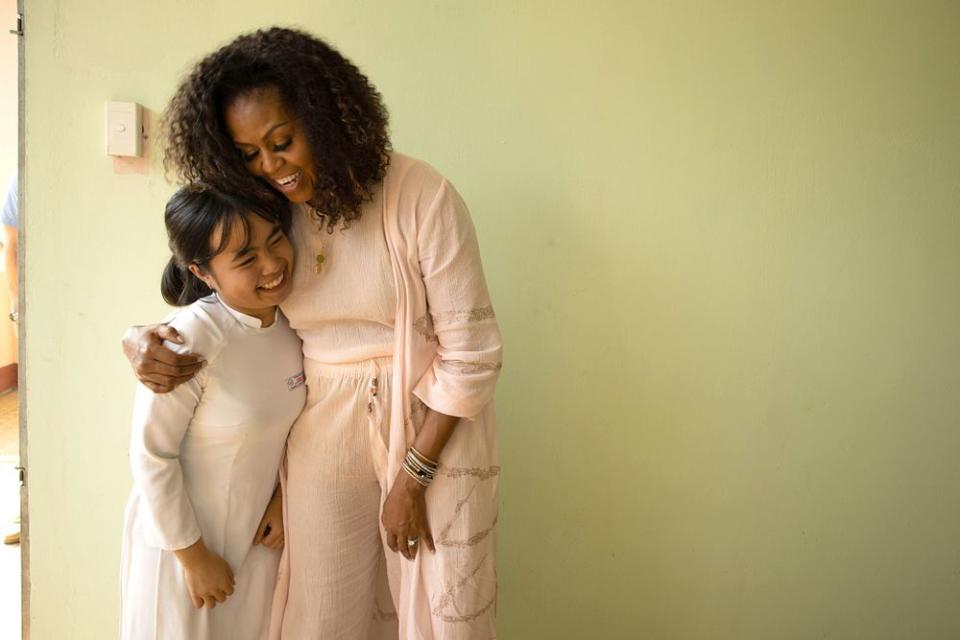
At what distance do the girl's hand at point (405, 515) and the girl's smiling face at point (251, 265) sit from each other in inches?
15.2

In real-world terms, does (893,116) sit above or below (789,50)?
below

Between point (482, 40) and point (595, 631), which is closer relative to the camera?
point (482, 40)

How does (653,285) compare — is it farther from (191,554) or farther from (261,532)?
(191,554)

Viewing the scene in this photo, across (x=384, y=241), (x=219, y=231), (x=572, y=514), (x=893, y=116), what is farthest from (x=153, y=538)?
(x=893, y=116)

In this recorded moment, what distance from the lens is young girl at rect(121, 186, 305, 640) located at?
0.98 metres

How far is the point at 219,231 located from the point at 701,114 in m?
1.09

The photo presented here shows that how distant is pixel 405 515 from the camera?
108 centimetres

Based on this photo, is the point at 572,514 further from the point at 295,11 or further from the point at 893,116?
the point at 295,11

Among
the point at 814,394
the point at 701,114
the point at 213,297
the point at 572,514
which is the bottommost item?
the point at 572,514

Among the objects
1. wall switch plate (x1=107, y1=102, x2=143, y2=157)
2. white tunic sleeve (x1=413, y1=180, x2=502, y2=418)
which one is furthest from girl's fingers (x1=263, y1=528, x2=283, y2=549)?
wall switch plate (x1=107, y1=102, x2=143, y2=157)

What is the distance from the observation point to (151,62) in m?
1.33

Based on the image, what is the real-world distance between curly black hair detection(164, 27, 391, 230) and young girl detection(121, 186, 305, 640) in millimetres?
54

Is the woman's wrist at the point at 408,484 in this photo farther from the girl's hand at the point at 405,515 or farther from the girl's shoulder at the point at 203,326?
the girl's shoulder at the point at 203,326

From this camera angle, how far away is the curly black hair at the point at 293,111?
92cm
